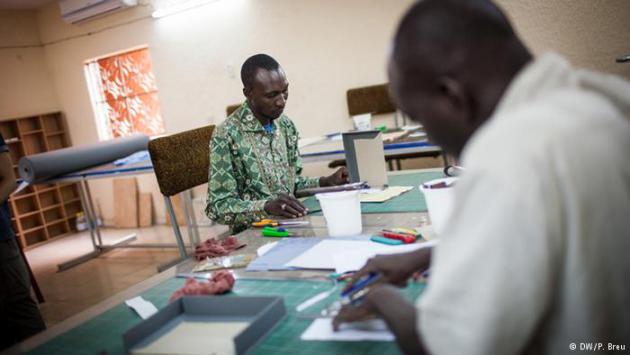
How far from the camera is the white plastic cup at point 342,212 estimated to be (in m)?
1.57

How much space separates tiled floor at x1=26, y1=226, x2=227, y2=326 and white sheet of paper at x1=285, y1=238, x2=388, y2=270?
3.27 m

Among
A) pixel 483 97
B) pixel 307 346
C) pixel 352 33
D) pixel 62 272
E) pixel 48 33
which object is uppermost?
pixel 48 33

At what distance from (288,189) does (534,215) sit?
1905 mm

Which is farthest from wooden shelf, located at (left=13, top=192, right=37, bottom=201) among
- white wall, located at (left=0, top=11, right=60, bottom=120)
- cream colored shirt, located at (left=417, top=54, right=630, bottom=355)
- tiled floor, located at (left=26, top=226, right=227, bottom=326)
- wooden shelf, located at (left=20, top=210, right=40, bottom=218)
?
cream colored shirt, located at (left=417, top=54, right=630, bottom=355)

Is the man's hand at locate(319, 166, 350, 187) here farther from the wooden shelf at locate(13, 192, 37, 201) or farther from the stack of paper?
the wooden shelf at locate(13, 192, 37, 201)

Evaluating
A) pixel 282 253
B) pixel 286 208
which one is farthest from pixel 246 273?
pixel 286 208

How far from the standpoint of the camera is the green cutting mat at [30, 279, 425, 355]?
0.95 meters

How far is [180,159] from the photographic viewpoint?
250 cm

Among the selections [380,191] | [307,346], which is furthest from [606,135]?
[380,191]

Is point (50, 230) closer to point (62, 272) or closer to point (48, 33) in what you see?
point (62, 272)

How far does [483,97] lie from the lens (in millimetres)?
719

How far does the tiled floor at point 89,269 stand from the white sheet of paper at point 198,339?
11.2 feet

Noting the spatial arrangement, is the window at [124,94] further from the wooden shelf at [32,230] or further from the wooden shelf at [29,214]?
the wooden shelf at [32,230]

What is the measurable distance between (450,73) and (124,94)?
286 inches
